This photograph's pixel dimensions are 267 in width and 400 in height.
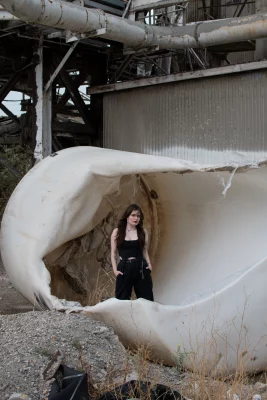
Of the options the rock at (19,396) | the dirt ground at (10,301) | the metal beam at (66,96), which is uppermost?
the metal beam at (66,96)

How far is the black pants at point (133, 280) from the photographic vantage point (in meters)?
5.68

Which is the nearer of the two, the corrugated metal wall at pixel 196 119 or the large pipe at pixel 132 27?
the large pipe at pixel 132 27

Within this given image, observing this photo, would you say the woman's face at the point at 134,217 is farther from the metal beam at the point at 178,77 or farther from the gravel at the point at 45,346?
the metal beam at the point at 178,77

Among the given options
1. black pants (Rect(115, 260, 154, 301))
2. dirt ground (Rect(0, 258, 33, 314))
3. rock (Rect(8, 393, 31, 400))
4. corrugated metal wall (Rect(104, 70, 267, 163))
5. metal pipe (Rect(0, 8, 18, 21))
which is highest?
metal pipe (Rect(0, 8, 18, 21))

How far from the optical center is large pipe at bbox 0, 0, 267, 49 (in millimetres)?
6613

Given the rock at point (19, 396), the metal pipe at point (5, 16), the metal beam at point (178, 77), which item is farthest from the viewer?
the metal beam at point (178, 77)

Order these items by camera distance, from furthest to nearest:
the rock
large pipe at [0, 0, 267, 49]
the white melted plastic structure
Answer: large pipe at [0, 0, 267, 49] → the white melted plastic structure → the rock

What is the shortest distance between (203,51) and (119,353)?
731cm

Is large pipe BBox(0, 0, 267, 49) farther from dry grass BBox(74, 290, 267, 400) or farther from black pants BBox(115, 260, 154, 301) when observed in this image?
dry grass BBox(74, 290, 267, 400)

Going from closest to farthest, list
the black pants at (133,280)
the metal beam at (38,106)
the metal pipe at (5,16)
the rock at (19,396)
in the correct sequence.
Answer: the rock at (19,396) → the black pants at (133,280) → the metal pipe at (5,16) → the metal beam at (38,106)

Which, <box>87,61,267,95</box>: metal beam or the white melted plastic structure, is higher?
<box>87,61,267,95</box>: metal beam

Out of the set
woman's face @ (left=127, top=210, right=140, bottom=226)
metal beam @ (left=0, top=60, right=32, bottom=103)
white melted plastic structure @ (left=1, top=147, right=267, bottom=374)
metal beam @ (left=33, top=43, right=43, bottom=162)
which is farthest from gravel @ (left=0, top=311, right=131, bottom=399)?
metal beam @ (left=0, top=60, right=32, bottom=103)

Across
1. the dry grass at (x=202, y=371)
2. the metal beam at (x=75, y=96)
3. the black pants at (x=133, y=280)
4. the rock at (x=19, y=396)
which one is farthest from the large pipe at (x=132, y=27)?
the rock at (x=19, y=396)

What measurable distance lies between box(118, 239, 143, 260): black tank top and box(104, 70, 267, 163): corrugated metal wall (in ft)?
9.81
